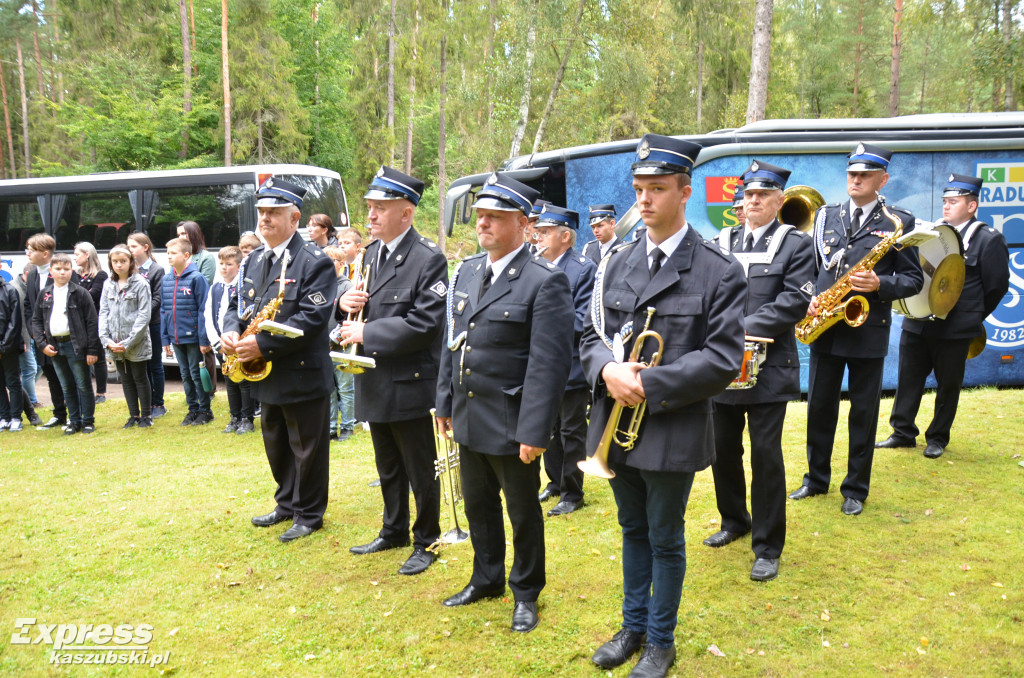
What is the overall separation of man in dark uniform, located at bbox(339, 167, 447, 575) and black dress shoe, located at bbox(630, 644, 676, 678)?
1766mm

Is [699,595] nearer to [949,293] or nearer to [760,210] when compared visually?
[760,210]

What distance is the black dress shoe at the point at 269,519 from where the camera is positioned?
5.79 meters

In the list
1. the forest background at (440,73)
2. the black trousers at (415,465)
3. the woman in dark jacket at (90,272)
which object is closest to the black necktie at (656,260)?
the black trousers at (415,465)

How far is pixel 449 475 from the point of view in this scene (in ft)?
15.6

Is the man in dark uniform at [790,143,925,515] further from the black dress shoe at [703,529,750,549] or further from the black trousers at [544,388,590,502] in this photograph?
the black trousers at [544,388,590,502]

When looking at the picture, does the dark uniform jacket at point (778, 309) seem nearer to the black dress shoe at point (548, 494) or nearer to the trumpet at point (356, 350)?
the black dress shoe at point (548, 494)

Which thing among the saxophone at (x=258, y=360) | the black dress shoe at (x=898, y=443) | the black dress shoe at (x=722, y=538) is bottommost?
the black dress shoe at (x=722, y=538)

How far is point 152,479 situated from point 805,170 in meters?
7.91

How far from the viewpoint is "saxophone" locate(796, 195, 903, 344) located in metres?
5.27

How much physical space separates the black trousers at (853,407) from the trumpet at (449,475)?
2604 mm

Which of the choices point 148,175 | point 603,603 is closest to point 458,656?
point 603,603

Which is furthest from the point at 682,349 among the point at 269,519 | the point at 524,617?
the point at 269,519

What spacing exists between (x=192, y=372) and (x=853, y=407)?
7.70m

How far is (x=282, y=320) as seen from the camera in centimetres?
532
